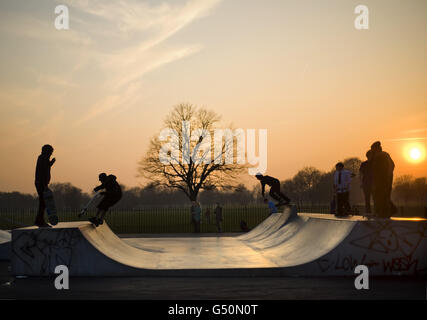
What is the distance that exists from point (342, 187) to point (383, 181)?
2.93 meters

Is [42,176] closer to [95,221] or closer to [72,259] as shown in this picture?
[95,221]

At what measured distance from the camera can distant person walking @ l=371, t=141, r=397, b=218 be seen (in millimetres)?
11922

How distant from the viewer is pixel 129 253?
46.6ft

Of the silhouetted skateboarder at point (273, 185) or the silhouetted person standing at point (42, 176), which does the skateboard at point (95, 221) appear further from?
the silhouetted skateboarder at point (273, 185)

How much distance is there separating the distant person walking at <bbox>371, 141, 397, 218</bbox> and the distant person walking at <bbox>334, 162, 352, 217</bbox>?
2622 millimetres

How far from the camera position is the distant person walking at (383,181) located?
11.9 metres

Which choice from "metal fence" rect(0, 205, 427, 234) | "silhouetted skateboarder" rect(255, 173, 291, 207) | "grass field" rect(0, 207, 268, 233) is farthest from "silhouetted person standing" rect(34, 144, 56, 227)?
"grass field" rect(0, 207, 268, 233)

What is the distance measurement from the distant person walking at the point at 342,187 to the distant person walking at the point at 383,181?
262 cm

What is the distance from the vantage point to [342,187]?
1487 centimetres

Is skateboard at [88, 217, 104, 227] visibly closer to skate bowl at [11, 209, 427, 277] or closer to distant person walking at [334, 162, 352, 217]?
skate bowl at [11, 209, 427, 277]

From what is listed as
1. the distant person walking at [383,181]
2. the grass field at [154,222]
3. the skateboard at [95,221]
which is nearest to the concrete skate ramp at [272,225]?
the distant person walking at [383,181]
